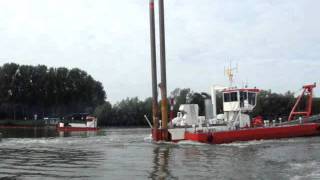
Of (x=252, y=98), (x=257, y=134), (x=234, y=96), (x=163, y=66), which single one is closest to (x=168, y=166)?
(x=163, y=66)

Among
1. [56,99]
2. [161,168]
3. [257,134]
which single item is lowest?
[161,168]

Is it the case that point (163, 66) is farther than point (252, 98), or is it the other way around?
point (252, 98)

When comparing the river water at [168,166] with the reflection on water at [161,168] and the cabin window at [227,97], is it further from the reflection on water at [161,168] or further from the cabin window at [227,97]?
the cabin window at [227,97]

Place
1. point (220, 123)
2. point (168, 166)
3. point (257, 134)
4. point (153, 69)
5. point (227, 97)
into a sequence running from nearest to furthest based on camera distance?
Answer: point (168, 166)
point (257, 134)
point (153, 69)
point (220, 123)
point (227, 97)

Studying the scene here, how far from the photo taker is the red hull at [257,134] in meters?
42.1

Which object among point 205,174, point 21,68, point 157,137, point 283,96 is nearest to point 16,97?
point 21,68

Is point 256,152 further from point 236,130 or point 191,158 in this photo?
point 236,130

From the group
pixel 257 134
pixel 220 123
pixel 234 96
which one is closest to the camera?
pixel 257 134

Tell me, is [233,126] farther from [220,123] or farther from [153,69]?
[153,69]

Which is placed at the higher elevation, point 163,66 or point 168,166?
point 163,66

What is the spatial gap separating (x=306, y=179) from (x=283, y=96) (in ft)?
362

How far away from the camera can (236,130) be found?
142 feet

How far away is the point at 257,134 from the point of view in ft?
146

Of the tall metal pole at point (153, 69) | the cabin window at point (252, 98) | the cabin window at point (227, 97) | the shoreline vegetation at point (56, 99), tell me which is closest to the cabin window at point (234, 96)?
the cabin window at point (227, 97)
